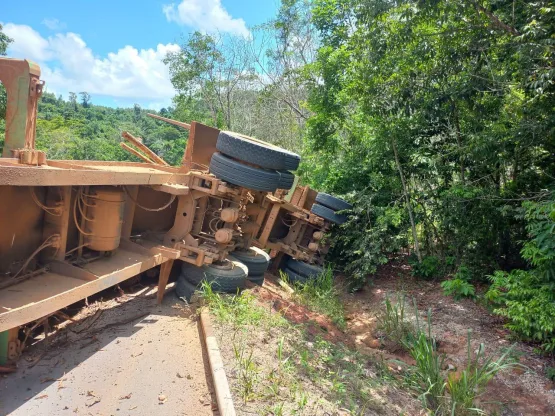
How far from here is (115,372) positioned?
3.00 m

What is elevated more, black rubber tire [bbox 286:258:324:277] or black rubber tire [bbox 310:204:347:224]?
black rubber tire [bbox 310:204:347:224]

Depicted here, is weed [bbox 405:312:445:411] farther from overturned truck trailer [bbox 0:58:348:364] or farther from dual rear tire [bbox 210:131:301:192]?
dual rear tire [bbox 210:131:301:192]

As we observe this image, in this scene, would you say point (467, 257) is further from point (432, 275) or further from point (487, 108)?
point (487, 108)

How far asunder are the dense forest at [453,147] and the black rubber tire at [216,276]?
3.00 meters

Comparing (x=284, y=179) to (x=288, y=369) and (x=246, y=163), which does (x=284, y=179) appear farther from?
(x=288, y=369)

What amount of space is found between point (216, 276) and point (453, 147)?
15.6ft

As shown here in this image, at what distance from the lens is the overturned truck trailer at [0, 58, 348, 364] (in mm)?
2906

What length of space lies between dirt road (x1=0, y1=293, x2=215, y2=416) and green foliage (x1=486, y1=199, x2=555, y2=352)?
3505mm

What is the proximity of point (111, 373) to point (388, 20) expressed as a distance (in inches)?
249

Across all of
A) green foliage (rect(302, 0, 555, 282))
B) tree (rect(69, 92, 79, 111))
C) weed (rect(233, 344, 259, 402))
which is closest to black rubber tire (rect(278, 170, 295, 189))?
weed (rect(233, 344, 259, 402))

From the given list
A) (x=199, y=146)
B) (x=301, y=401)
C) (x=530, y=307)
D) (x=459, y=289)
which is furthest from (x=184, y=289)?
(x=459, y=289)

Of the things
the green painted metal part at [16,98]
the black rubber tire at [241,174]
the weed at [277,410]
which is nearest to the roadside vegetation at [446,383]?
the weed at [277,410]

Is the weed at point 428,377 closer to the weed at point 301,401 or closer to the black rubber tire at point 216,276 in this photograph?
the weed at point 301,401

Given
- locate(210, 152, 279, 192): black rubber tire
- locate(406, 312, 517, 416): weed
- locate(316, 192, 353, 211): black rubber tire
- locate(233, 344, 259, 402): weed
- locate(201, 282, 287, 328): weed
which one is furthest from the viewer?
locate(316, 192, 353, 211): black rubber tire
